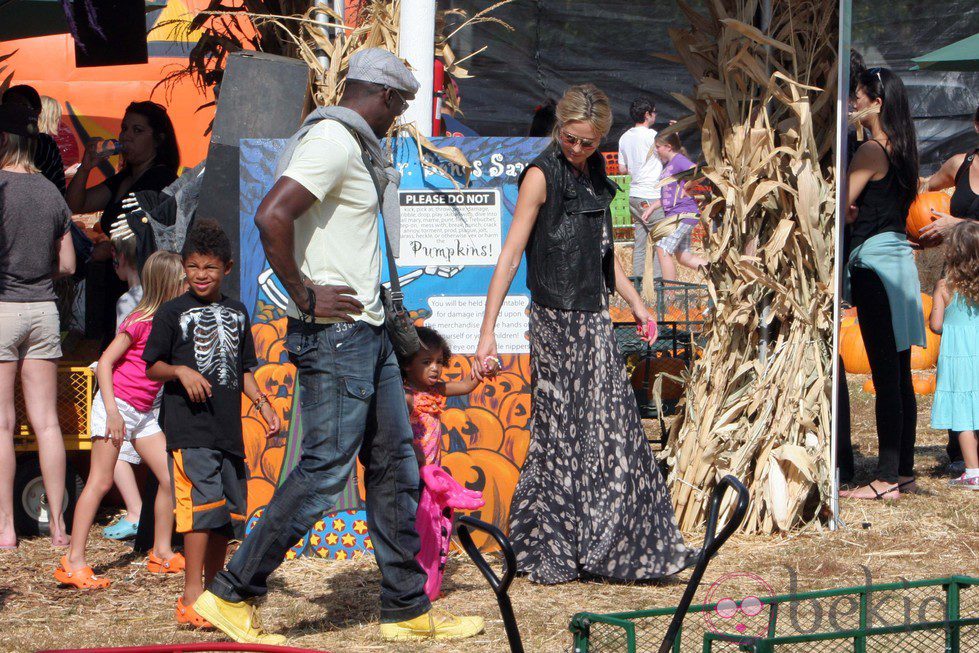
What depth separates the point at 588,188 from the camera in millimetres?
5246

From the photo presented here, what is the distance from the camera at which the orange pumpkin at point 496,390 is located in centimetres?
581

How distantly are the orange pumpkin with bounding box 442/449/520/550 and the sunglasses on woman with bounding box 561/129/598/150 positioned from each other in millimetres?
1532

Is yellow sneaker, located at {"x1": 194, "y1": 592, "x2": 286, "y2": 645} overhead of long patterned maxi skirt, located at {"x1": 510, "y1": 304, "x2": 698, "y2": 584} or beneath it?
beneath

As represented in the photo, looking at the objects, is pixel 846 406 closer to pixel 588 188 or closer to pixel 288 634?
pixel 588 188

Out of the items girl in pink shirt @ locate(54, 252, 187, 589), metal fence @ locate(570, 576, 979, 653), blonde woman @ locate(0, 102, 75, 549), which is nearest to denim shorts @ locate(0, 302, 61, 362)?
blonde woman @ locate(0, 102, 75, 549)

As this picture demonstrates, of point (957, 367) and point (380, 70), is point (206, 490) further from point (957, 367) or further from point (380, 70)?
point (957, 367)

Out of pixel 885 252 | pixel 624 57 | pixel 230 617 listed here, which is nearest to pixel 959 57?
pixel 885 252

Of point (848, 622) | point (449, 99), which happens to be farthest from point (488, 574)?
point (449, 99)

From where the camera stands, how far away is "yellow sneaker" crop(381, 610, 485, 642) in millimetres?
4402

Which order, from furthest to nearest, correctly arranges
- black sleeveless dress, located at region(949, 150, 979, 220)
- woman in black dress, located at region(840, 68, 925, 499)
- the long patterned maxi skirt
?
black sleeveless dress, located at region(949, 150, 979, 220), woman in black dress, located at region(840, 68, 925, 499), the long patterned maxi skirt

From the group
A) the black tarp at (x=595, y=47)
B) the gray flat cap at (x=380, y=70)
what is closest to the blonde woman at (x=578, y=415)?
the gray flat cap at (x=380, y=70)

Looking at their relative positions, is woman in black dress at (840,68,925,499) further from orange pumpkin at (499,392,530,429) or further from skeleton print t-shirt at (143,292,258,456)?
skeleton print t-shirt at (143,292,258,456)

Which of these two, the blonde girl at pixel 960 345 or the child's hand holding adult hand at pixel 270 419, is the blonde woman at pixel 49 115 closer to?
the child's hand holding adult hand at pixel 270 419

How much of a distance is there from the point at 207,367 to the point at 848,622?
2.60 metres
